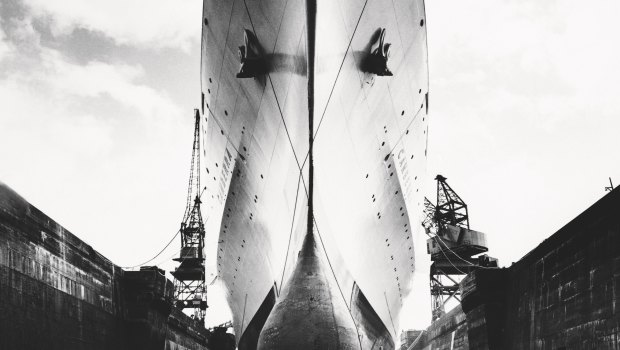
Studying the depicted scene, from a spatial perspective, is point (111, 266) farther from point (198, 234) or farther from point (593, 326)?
point (198, 234)

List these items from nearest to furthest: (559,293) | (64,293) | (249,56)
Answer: (559,293), (64,293), (249,56)

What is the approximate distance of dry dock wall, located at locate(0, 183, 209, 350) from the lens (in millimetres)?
5707

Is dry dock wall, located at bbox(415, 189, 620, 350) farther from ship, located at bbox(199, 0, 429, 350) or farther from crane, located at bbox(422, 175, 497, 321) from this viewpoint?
crane, located at bbox(422, 175, 497, 321)

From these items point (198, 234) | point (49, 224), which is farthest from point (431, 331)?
point (198, 234)

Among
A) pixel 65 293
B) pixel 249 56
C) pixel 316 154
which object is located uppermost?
pixel 249 56

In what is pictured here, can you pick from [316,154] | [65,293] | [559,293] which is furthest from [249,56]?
[559,293]

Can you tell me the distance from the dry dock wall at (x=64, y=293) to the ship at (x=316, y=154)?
2268 millimetres

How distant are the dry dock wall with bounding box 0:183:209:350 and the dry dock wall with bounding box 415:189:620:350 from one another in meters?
5.83

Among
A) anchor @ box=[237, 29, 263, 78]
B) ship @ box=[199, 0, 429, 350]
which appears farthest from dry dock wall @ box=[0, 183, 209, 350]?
anchor @ box=[237, 29, 263, 78]

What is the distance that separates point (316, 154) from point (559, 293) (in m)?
3.97

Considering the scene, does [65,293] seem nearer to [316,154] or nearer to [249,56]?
[316,154]

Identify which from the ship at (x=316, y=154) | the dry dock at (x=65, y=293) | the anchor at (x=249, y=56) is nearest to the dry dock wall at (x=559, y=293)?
the ship at (x=316, y=154)

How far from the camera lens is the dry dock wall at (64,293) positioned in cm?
571

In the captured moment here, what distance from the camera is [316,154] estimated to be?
8219 mm
